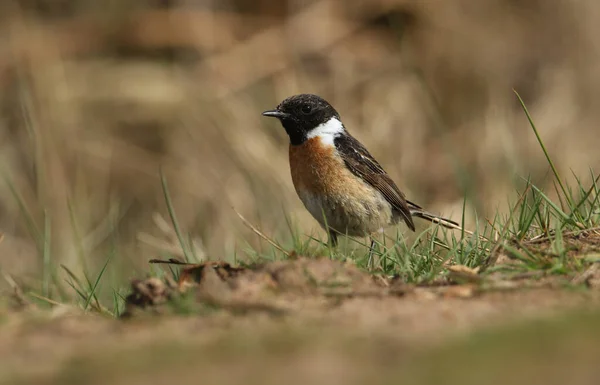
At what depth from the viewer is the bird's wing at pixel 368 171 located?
7.60m

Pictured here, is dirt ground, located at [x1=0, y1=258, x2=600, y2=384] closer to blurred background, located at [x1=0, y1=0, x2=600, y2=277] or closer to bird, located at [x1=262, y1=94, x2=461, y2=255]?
bird, located at [x1=262, y1=94, x2=461, y2=255]

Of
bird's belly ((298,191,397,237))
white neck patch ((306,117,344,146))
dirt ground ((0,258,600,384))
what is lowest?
bird's belly ((298,191,397,237))

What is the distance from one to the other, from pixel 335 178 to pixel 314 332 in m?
3.72

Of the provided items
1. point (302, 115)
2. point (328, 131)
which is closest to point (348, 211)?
point (328, 131)

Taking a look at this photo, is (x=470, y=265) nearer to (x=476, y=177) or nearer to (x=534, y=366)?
(x=534, y=366)

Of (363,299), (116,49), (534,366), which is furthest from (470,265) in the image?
(116,49)

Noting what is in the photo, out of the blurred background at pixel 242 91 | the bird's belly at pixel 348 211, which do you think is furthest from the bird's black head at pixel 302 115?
the blurred background at pixel 242 91

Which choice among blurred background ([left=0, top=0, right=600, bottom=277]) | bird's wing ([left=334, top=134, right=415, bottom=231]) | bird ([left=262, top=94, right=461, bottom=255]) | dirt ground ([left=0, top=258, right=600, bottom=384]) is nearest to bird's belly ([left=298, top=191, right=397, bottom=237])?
bird ([left=262, top=94, right=461, bottom=255])

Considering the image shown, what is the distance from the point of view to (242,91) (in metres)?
13.7

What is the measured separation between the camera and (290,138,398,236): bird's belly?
734 cm

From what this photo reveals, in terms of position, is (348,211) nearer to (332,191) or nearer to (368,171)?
(332,191)

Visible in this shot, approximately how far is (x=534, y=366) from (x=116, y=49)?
1264 cm

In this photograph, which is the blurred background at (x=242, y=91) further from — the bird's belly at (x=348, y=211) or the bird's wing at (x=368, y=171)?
the bird's belly at (x=348, y=211)

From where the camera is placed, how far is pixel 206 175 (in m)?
12.9
